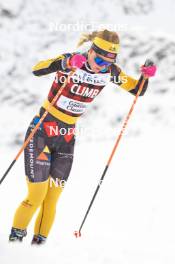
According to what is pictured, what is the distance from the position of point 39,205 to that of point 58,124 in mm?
1065

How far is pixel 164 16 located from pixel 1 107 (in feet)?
25.2

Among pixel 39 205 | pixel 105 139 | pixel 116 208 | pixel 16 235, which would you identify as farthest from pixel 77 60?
pixel 105 139

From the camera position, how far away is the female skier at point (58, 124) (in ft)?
21.0

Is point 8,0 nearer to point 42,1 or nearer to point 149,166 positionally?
point 42,1

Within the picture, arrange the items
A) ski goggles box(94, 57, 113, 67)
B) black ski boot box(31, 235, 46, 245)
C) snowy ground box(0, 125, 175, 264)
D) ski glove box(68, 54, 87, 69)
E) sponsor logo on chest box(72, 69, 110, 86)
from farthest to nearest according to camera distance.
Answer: snowy ground box(0, 125, 175, 264) → black ski boot box(31, 235, 46, 245) → sponsor logo on chest box(72, 69, 110, 86) → ski goggles box(94, 57, 113, 67) → ski glove box(68, 54, 87, 69)

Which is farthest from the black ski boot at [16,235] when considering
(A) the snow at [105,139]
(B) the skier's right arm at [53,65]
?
(B) the skier's right arm at [53,65]

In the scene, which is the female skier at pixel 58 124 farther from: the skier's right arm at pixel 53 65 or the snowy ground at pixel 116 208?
the snowy ground at pixel 116 208

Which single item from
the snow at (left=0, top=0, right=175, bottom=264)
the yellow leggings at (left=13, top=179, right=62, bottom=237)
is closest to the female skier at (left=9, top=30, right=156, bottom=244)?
the yellow leggings at (left=13, top=179, right=62, bottom=237)

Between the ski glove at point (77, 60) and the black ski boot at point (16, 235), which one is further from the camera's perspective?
the black ski boot at point (16, 235)

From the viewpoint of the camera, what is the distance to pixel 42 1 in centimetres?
2227

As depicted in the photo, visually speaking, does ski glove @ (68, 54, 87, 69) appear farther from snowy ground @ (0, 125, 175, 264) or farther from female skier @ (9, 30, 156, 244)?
snowy ground @ (0, 125, 175, 264)

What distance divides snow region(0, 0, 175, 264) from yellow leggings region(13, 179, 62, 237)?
0.27 metres

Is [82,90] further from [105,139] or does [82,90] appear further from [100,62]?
[105,139]

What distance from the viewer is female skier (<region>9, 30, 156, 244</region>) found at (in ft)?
21.0
